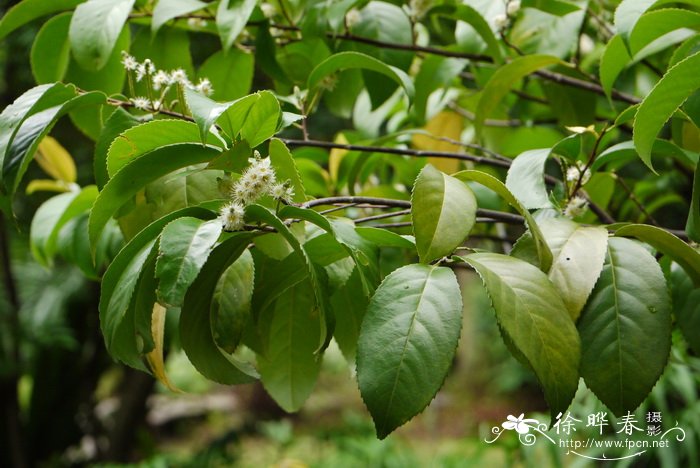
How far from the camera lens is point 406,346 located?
387mm

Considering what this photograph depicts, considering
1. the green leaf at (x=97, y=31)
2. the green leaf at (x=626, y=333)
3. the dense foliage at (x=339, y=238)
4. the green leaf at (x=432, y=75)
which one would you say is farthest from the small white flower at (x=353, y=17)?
the green leaf at (x=626, y=333)

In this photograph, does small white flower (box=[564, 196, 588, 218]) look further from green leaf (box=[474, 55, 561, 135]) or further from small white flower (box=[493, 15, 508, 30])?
small white flower (box=[493, 15, 508, 30])

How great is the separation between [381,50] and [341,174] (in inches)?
7.8

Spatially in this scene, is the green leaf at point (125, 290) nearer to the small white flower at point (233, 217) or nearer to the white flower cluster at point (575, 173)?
the small white flower at point (233, 217)

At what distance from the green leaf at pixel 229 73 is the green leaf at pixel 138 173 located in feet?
1.22

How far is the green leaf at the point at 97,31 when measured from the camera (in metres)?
0.65

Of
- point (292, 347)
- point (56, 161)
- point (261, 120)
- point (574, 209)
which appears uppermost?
point (261, 120)

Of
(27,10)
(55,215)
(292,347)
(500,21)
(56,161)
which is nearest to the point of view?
(292,347)

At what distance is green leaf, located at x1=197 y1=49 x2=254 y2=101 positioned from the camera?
0.85 metres

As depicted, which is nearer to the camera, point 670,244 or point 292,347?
point 670,244

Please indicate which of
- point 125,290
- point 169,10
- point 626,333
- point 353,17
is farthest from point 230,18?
point 626,333

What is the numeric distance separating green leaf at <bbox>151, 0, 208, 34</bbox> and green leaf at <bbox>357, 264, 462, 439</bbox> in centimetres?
42

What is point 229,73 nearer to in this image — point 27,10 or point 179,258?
point 27,10

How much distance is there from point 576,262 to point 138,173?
0.30 metres
